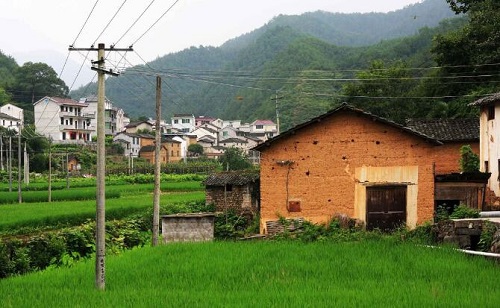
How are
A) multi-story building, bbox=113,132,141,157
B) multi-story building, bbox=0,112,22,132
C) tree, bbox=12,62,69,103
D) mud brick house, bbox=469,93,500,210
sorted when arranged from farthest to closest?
tree, bbox=12,62,69,103 < multi-story building, bbox=113,132,141,157 < multi-story building, bbox=0,112,22,132 < mud brick house, bbox=469,93,500,210

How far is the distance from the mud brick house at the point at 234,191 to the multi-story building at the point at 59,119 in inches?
2338

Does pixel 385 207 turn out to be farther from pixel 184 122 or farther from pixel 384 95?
pixel 184 122

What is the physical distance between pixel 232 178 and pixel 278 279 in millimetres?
19398

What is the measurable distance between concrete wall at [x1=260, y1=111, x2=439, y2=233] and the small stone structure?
2.03 metres

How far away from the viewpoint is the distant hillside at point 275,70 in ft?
266

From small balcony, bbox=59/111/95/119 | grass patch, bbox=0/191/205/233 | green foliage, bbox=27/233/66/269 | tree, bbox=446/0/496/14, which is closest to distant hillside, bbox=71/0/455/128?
grass patch, bbox=0/191/205/233

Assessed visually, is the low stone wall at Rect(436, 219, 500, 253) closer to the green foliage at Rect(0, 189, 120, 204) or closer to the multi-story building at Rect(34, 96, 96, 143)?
the green foliage at Rect(0, 189, 120, 204)

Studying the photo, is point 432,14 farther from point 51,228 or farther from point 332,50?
point 51,228

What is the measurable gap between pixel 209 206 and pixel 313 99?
5148 centimetres

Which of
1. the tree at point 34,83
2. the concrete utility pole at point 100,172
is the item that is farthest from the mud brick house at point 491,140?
the tree at point 34,83

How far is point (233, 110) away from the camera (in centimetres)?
12700

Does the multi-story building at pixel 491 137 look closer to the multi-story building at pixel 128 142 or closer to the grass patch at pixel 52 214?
the grass patch at pixel 52 214

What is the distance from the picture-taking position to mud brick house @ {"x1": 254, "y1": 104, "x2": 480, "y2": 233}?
2070 centimetres

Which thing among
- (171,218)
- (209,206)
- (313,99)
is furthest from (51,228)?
(313,99)
